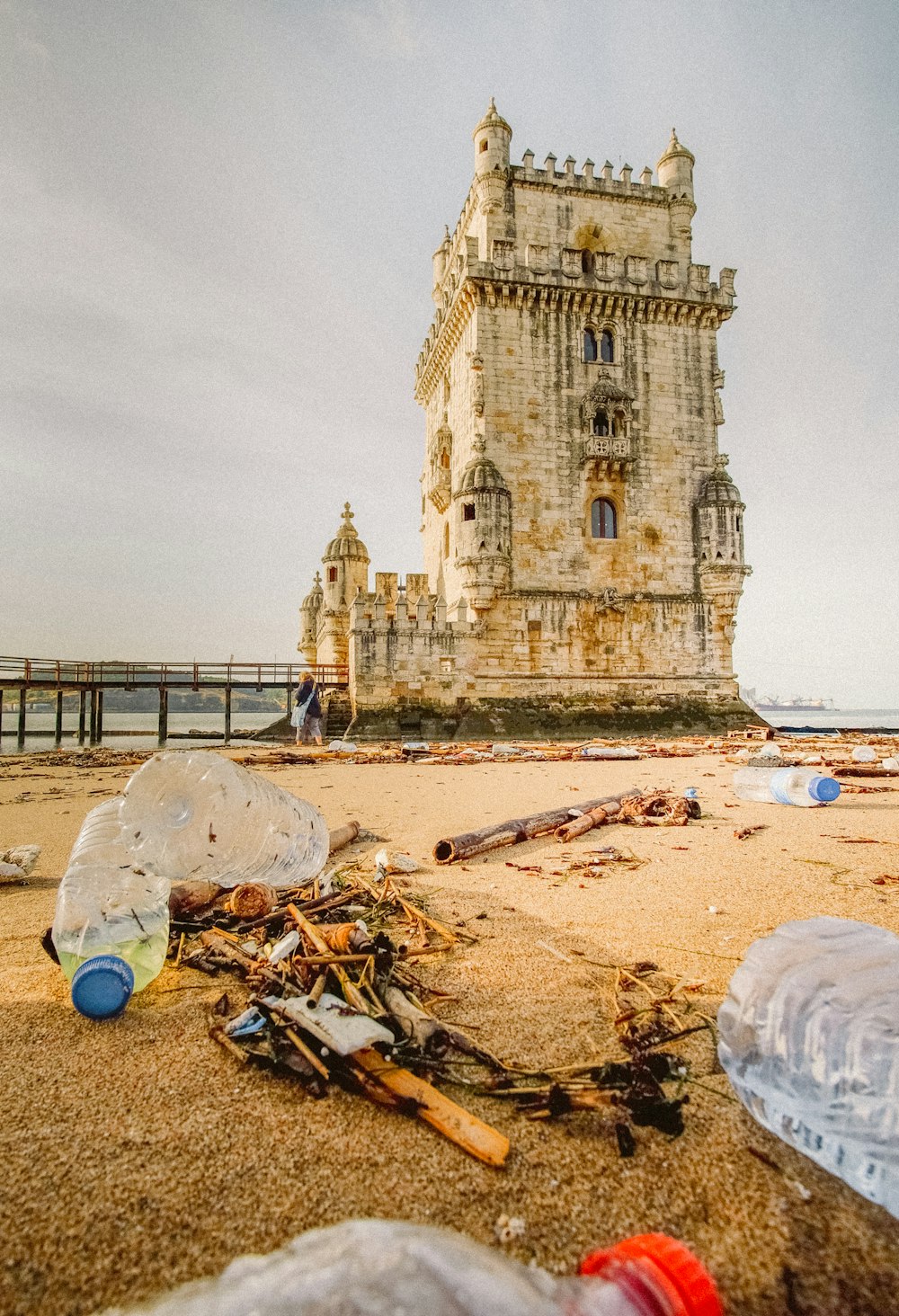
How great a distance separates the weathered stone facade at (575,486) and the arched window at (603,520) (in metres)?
0.06

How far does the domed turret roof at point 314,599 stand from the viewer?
31.1m

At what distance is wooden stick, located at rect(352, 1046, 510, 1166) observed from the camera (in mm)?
1798

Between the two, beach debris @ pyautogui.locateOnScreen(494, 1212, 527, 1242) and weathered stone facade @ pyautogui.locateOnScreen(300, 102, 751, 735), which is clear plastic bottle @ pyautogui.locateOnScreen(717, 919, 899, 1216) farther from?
weathered stone facade @ pyautogui.locateOnScreen(300, 102, 751, 735)

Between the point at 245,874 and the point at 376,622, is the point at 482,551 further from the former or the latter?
the point at 245,874

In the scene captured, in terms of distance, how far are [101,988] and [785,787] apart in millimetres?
7555

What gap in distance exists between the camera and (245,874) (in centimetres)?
443

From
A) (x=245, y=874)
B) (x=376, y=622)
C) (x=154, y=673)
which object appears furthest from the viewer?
(x=154, y=673)

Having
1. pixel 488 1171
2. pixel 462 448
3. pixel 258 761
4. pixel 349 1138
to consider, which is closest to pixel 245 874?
pixel 349 1138

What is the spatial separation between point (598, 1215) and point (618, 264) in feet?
83.7

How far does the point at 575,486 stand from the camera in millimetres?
21438

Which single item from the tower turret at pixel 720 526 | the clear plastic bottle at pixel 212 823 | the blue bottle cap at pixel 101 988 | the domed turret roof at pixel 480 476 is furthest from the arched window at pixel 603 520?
the blue bottle cap at pixel 101 988

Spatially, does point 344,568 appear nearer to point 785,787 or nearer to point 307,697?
point 307,697

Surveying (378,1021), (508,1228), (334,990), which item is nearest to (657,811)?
(334,990)

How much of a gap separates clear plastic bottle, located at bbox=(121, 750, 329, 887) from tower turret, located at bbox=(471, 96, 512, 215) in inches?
906
